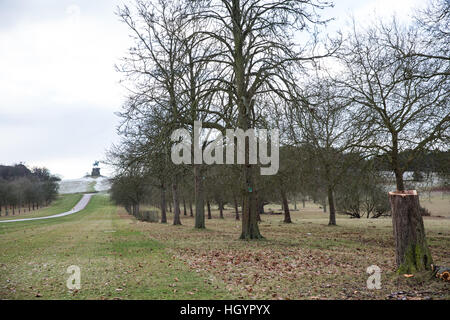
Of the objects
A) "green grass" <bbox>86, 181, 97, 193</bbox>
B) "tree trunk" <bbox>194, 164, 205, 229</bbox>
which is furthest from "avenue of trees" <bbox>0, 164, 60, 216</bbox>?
"green grass" <bbox>86, 181, 97, 193</bbox>

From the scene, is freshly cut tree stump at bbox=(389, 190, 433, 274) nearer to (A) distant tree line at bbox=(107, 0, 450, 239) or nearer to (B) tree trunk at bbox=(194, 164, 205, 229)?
(A) distant tree line at bbox=(107, 0, 450, 239)

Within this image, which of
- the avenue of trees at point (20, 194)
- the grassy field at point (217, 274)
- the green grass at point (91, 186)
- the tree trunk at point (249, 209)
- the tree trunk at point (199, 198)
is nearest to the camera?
the grassy field at point (217, 274)

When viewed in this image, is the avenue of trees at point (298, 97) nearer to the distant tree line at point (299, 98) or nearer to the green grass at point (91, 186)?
the distant tree line at point (299, 98)

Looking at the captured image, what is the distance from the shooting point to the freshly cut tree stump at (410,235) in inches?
262

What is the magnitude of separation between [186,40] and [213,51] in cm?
140

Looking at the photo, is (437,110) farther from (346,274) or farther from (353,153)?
(346,274)

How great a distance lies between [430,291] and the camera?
5.64 m

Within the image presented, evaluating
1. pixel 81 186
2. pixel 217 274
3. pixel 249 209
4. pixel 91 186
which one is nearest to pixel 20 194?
pixel 249 209

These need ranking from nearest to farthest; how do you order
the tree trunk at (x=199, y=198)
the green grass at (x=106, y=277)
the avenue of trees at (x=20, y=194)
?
the green grass at (x=106, y=277) < the tree trunk at (x=199, y=198) < the avenue of trees at (x=20, y=194)

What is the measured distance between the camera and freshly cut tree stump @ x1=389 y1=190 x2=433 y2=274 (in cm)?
665

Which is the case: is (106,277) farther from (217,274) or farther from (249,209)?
(249,209)

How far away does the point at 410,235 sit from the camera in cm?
678

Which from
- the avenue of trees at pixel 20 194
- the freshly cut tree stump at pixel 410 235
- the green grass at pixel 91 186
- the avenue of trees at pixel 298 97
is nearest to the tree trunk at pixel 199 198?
the avenue of trees at pixel 298 97

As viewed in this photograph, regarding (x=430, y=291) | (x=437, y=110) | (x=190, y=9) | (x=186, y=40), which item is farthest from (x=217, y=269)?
(x=437, y=110)
